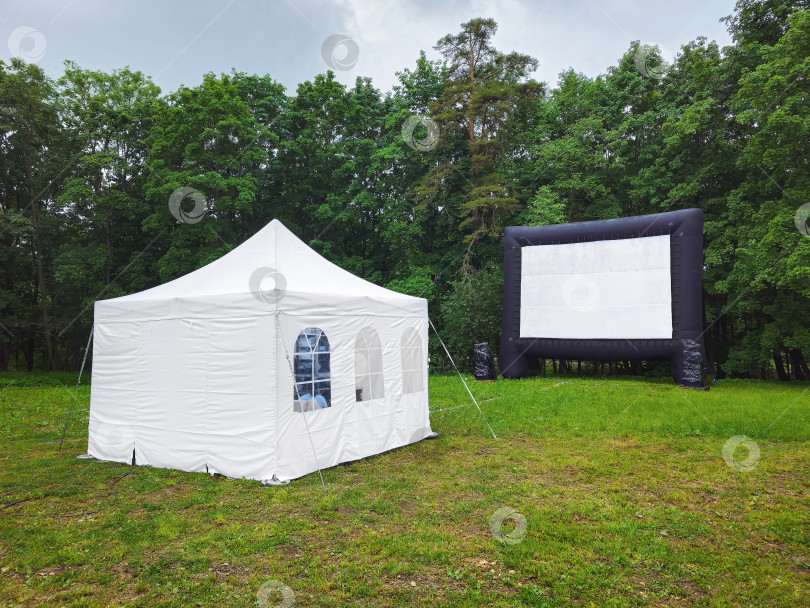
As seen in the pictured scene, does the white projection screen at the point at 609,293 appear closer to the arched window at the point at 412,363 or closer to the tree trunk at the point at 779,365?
the tree trunk at the point at 779,365

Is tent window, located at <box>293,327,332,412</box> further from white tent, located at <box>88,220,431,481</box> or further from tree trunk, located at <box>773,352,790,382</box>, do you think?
tree trunk, located at <box>773,352,790,382</box>

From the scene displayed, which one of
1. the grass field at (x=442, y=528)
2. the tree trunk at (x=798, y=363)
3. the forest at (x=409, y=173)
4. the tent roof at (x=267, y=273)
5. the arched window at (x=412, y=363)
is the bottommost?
the grass field at (x=442, y=528)

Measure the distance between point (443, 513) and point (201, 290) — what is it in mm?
3324

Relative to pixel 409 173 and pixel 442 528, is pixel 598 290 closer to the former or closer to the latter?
pixel 409 173

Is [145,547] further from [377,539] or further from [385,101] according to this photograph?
[385,101]

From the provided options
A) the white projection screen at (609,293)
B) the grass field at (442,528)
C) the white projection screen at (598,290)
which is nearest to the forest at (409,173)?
the white projection screen at (609,293)

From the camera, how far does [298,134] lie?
63.8 feet

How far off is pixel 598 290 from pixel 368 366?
825 cm

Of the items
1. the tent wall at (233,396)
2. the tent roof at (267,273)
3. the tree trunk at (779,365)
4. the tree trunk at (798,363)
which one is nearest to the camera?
the tent wall at (233,396)

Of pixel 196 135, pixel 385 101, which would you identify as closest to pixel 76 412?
pixel 196 135

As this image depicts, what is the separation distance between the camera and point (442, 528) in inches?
149

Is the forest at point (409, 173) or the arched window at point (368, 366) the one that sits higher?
the forest at point (409, 173)

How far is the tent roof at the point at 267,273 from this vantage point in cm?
533

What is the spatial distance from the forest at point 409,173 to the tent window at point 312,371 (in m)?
10.6
